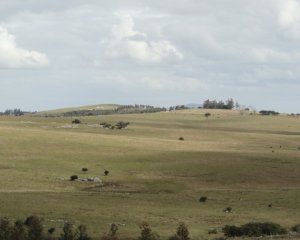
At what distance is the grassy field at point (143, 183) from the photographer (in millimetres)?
50844

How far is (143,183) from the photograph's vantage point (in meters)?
76.2

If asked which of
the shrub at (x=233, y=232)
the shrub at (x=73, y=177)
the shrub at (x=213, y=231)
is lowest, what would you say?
the shrub at (x=213, y=231)

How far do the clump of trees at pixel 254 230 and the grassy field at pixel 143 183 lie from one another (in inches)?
75.6

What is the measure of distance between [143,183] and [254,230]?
33.6 metres

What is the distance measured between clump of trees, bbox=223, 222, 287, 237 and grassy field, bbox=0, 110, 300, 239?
192 cm

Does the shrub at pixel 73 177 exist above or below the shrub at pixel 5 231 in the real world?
below

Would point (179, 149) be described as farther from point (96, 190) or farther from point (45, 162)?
point (96, 190)

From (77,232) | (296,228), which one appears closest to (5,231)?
Answer: (77,232)

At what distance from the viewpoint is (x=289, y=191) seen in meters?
67.7

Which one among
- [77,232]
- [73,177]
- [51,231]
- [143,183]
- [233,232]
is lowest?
[143,183]

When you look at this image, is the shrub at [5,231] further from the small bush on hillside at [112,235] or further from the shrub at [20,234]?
the small bush on hillside at [112,235]

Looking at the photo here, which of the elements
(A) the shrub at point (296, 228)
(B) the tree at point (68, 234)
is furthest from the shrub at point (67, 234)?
(A) the shrub at point (296, 228)

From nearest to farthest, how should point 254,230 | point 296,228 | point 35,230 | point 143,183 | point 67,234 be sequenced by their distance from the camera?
point 67,234
point 35,230
point 254,230
point 296,228
point 143,183

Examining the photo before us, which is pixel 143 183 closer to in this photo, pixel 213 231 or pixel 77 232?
pixel 213 231
